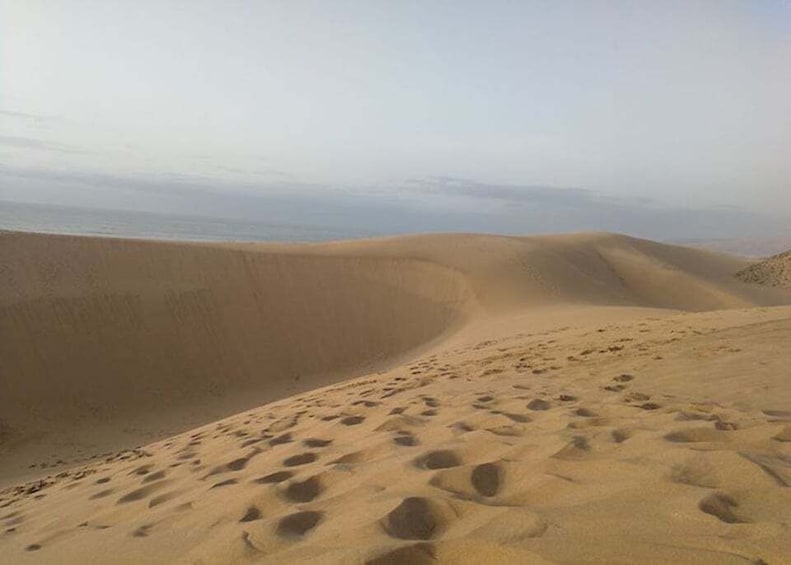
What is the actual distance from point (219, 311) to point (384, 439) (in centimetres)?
1332

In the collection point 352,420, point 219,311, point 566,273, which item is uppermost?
point 352,420

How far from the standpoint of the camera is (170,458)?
16.0 ft

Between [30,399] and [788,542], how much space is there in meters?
12.8

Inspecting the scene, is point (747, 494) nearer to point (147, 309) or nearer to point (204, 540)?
point (204, 540)

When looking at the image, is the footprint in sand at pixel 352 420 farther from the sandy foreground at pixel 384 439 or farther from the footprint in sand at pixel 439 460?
the footprint in sand at pixel 439 460

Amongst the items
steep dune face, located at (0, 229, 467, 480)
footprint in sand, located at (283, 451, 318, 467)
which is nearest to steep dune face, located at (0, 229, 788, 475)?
steep dune face, located at (0, 229, 467, 480)

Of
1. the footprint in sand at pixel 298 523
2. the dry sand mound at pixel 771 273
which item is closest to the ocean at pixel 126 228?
the footprint in sand at pixel 298 523

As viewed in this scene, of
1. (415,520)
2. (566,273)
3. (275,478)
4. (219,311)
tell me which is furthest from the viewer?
(566,273)

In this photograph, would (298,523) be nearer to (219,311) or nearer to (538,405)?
Result: (538,405)

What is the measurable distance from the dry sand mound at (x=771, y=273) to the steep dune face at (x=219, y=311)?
4.87m

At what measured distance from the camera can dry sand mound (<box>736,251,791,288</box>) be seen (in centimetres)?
2730

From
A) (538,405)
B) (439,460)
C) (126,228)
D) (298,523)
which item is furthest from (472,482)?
(126,228)

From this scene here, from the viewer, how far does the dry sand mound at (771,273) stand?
2730cm

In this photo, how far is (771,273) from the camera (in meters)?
28.1
